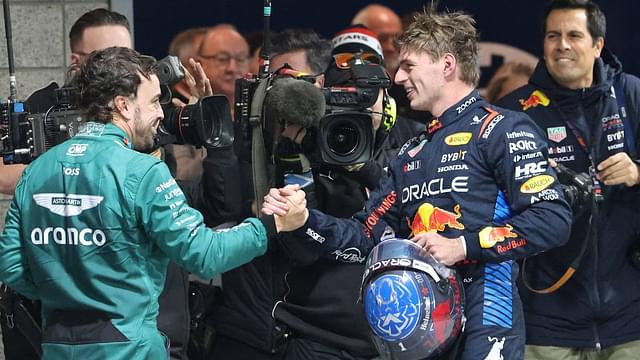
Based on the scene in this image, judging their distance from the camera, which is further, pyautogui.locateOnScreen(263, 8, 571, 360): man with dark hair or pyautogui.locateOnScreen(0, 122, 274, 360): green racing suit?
pyautogui.locateOnScreen(263, 8, 571, 360): man with dark hair

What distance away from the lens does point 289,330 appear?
14.4ft

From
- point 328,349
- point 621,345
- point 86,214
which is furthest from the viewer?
point 621,345

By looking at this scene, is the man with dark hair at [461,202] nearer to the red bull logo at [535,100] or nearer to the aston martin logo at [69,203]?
the aston martin logo at [69,203]

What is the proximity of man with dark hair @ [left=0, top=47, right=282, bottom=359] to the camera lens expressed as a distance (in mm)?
750

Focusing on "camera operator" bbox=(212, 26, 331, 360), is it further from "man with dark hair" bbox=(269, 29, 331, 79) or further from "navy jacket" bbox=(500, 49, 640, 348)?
"navy jacket" bbox=(500, 49, 640, 348)

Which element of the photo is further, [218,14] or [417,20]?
[218,14]

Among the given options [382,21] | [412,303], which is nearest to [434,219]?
[412,303]

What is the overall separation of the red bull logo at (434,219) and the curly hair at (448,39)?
46 cm

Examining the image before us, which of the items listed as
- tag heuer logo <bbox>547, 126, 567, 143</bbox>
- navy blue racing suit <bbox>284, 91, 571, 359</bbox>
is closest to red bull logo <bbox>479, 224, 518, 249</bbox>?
navy blue racing suit <bbox>284, 91, 571, 359</bbox>

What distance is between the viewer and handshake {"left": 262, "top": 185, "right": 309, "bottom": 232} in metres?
3.75

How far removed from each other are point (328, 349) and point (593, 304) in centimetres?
105

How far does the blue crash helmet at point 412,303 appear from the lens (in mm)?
3645

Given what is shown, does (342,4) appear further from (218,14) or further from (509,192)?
(509,192)

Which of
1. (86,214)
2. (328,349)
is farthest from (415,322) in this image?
(86,214)
